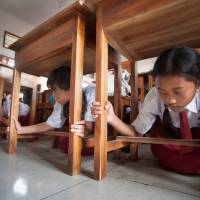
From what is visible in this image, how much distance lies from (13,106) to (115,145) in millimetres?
634

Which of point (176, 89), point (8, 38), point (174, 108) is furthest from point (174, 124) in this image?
point (8, 38)

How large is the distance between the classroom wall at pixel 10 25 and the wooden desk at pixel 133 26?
342cm

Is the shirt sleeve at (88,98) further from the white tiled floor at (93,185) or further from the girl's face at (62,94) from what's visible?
the white tiled floor at (93,185)

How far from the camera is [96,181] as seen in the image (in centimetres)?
54

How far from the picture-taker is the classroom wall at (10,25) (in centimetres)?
350

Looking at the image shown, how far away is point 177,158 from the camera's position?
672 mm

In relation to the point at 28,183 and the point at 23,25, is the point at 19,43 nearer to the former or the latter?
the point at 28,183

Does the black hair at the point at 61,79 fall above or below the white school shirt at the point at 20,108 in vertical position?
above

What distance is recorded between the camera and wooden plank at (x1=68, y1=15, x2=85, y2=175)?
2.01ft

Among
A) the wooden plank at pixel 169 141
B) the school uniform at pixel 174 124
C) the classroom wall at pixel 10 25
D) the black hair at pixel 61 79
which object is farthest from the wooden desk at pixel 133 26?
the classroom wall at pixel 10 25

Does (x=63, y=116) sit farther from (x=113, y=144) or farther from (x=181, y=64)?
(x=181, y=64)

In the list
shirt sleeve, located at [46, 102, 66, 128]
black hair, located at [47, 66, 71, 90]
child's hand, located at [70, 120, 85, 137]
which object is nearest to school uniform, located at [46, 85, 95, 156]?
shirt sleeve, located at [46, 102, 66, 128]

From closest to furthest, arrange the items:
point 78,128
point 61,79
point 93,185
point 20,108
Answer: point 93,185, point 78,128, point 61,79, point 20,108

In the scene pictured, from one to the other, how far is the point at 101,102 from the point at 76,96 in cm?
10
